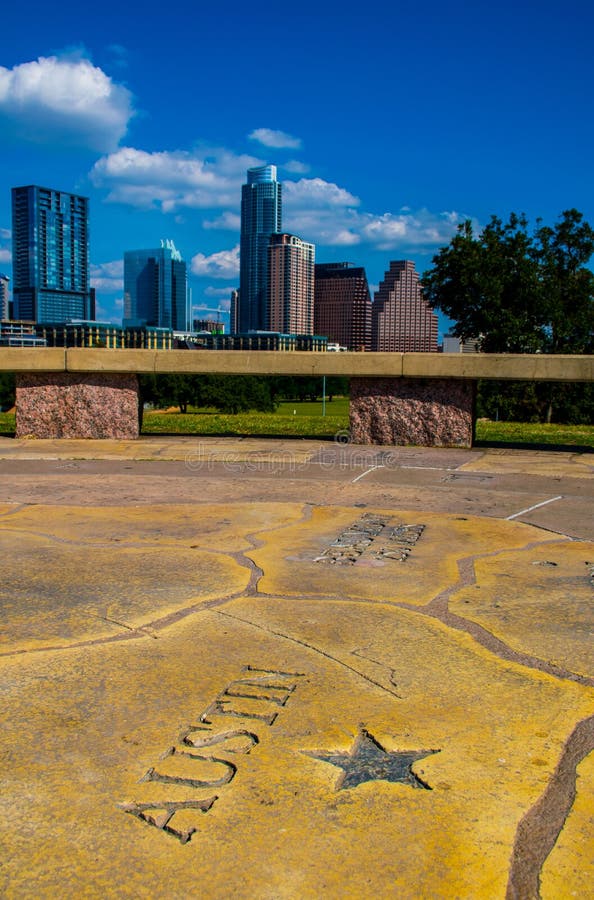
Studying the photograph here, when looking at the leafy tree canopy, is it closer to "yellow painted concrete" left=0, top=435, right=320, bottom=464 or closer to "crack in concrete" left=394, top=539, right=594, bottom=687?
"yellow painted concrete" left=0, top=435, right=320, bottom=464

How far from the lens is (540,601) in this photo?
13.6 ft

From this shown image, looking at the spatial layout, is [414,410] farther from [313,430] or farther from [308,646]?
[308,646]

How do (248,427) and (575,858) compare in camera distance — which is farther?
(248,427)

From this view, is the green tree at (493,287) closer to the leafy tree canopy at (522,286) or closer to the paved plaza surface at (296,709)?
the leafy tree canopy at (522,286)

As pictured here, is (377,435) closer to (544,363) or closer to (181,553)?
(544,363)

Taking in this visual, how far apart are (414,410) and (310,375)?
4.98ft

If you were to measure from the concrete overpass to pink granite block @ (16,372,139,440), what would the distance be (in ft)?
0.05

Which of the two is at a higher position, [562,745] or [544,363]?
[544,363]

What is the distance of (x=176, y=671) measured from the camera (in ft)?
10.3

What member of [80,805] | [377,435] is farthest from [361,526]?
[377,435]

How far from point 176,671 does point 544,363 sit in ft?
27.9

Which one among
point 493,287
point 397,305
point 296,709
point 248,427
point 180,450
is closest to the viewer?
point 296,709

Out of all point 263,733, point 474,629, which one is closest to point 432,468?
point 474,629

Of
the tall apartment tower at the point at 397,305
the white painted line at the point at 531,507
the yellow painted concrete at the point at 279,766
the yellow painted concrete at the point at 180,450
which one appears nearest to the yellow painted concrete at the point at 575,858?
the yellow painted concrete at the point at 279,766
